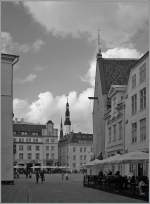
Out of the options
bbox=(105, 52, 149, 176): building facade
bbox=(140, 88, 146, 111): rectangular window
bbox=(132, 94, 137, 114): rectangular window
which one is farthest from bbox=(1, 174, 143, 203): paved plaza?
bbox=(132, 94, 137, 114): rectangular window

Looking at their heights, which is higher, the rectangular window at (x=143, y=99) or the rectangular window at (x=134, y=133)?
the rectangular window at (x=143, y=99)

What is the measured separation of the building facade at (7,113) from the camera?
27.9m

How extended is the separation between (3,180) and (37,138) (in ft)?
266

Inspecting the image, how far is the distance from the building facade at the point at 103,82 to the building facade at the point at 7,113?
752 inches

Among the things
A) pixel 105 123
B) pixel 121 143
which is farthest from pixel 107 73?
pixel 121 143

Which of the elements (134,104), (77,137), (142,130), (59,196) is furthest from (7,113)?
(77,137)

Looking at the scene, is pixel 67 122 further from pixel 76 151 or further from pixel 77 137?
pixel 76 151

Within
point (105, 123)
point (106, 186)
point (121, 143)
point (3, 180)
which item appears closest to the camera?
point (106, 186)

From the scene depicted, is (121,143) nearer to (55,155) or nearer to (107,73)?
(107,73)

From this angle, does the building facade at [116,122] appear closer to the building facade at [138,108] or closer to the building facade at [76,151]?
the building facade at [138,108]

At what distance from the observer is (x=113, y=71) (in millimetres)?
50625

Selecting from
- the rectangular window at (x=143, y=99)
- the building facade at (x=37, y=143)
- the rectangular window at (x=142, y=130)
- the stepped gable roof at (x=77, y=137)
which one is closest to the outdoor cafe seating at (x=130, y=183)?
the rectangular window at (x=142, y=130)

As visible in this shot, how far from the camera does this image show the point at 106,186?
23.9 metres

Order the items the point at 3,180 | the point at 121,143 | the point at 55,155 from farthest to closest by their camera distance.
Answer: the point at 55,155, the point at 121,143, the point at 3,180
